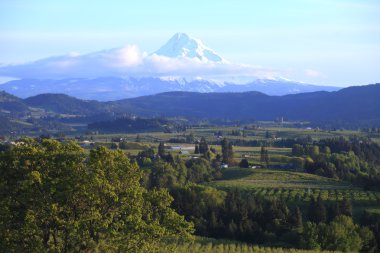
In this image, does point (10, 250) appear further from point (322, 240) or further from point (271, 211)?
point (271, 211)

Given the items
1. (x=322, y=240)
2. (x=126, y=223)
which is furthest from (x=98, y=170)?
(x=322, y=240)

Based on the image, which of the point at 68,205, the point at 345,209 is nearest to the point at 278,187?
the point at 345,209

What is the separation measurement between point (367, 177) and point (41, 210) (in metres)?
72.9

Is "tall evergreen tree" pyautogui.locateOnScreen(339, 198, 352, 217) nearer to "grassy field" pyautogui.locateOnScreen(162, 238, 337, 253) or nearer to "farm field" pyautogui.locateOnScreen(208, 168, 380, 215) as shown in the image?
"farm field" pyautogui.locateOnScreen(208, 168, 380, 215)

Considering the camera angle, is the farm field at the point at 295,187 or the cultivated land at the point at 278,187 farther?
the farm field at the point at 295,187

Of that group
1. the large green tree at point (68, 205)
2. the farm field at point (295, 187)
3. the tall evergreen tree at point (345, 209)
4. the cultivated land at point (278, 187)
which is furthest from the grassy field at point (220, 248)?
the farm field at point (295, 187)

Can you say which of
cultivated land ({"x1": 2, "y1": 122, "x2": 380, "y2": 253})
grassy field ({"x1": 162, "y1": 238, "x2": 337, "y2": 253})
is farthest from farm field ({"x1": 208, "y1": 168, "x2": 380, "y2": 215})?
grassy field ({"x1": 162, "y1": 238, "x2": 337, "y2": 253})

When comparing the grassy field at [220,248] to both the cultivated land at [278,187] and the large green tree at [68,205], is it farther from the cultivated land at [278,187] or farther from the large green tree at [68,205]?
the large green tree at [68,205]

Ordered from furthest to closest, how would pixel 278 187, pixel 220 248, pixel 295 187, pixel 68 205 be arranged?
pixel 295 187 → pixel 278 187 → pixel 220 248 → pixel 68 205

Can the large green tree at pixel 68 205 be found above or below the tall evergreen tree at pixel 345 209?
above

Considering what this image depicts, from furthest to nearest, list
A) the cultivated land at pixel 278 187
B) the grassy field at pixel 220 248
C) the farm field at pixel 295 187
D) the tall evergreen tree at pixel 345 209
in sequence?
1. the farm field at pixel 295 187
2. the tall evergreen tree at pixel 345 209
3. the cultivated land at pixel 278 187
4. the grassy field at pixel 220 248

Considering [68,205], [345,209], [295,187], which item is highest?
[68,205]

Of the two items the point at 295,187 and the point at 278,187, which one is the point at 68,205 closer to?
the point at 278,187

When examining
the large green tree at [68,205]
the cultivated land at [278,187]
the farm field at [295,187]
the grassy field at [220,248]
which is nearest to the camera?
the large green tree at [68,205]
